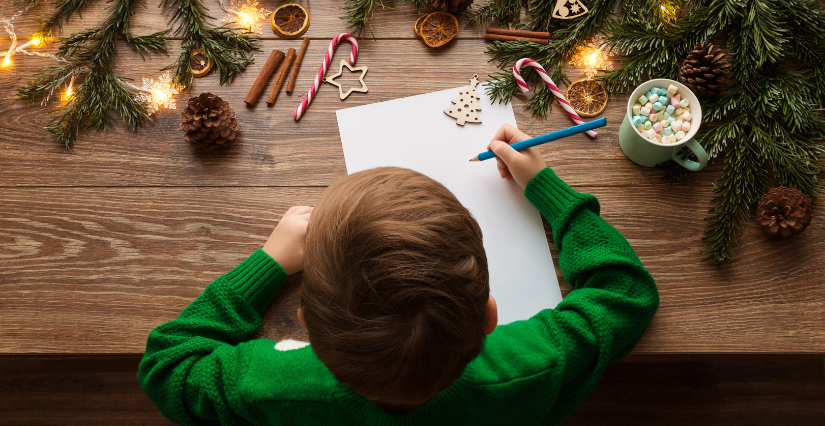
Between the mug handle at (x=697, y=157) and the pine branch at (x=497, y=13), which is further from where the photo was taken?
the pine branch at (x=497, y=13)

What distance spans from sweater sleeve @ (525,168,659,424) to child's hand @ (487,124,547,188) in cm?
2

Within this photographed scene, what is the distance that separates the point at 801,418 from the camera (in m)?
1.32

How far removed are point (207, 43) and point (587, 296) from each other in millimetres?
867

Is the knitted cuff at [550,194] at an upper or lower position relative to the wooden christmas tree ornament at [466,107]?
lower

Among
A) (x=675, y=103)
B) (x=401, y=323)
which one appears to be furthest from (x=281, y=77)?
(x=675, y=103)

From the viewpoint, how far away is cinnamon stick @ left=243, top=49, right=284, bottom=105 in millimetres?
950

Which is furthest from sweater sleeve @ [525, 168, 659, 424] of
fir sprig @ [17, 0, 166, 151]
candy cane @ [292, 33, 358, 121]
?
fir sprig @ [17, 0, 166, 151]

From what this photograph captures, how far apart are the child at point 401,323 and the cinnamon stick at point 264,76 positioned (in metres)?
0.25

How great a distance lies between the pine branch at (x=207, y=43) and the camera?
969mm

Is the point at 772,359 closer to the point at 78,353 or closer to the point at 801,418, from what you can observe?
the point at 801,418

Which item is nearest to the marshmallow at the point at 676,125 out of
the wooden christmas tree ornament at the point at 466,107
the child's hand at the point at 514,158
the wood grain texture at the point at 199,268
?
the wood grain texture at the point at 199,268

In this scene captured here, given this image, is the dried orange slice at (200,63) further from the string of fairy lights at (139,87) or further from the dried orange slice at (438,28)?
the dried orange slice at (438,28)

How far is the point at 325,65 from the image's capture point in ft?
3.17

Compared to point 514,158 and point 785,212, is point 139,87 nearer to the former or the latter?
point 514,158
